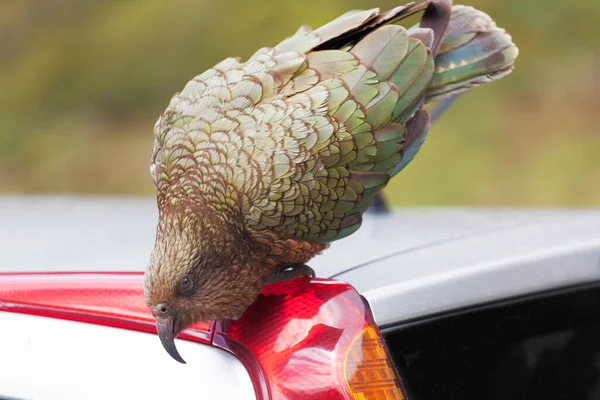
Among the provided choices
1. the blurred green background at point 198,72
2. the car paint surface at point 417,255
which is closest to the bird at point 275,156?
the car paint surface at point 417,255

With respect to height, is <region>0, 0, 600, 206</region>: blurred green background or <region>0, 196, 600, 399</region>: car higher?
<region>0, 196, 600, 399</region>: car

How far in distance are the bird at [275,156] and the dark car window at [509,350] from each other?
0.26m

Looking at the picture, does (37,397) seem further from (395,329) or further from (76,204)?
(76,204)

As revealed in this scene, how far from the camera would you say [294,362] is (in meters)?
1.27

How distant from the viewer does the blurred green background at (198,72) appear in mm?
7020

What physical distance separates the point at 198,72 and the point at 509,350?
6.29 meters

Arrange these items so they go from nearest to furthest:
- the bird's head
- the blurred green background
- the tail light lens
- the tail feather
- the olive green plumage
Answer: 1. the tail light lens
2. the bird's head
3. the olive green plumage
4. the tail feather
5. the blurred green background

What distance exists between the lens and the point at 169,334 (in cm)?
132

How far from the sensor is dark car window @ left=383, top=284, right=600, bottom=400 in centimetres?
153

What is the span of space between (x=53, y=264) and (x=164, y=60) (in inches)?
253

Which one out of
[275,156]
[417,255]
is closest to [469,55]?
[417,255]

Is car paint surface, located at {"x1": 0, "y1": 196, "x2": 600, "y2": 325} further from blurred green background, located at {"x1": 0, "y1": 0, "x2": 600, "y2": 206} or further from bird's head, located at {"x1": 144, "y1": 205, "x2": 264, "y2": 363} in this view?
blurred green background, located at {"x1": 0, "y1": 0, "x2": 600, "y2": 206}

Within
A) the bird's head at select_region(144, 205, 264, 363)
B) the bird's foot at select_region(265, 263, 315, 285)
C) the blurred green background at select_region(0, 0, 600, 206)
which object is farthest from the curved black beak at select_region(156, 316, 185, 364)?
the blurred green background at select_region(0, 0, 600, 206)

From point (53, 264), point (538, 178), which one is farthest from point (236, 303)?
point (538, 178)
